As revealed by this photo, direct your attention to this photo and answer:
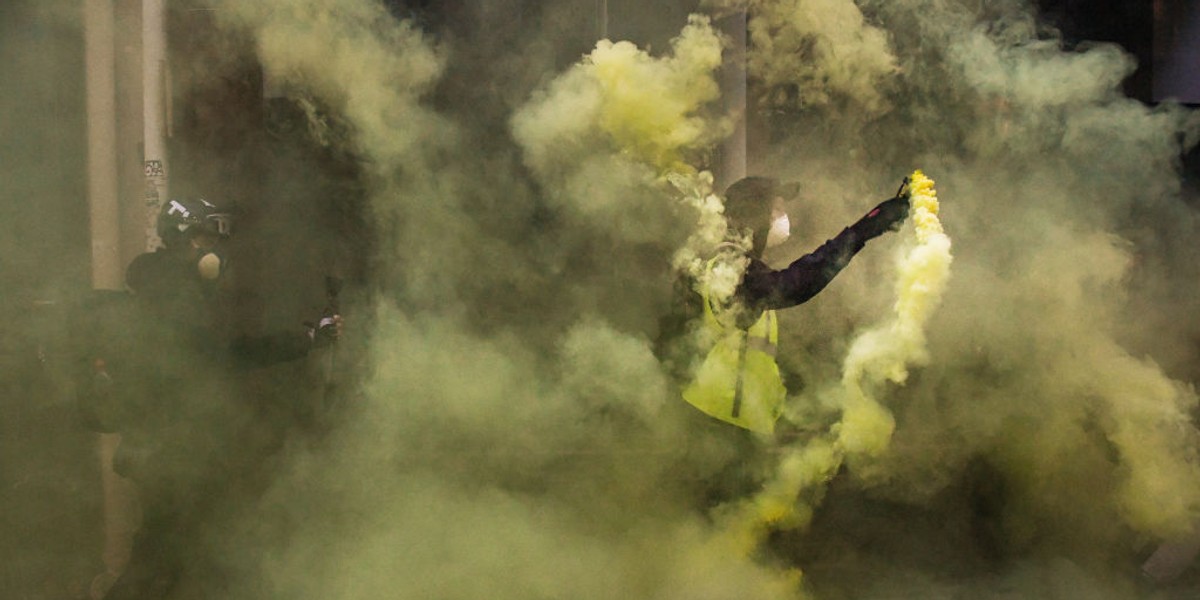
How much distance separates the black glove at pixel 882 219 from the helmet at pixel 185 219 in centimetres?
281

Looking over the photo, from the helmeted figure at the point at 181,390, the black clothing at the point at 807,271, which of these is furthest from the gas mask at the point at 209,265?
the black clothing at the point at 807,271

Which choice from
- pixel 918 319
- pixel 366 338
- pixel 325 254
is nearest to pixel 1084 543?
pixel 918 319

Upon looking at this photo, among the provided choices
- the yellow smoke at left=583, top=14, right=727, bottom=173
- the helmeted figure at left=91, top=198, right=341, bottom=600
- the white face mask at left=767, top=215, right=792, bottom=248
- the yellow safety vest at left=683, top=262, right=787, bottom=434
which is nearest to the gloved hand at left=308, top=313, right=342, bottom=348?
the helmeted figure at left=91, top=198, right=341, bottom=600

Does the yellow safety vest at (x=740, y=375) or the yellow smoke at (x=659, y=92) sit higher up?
the yellow smoke at (x=659, y=92)

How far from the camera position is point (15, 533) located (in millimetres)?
3611

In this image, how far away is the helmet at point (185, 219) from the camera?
3492mm

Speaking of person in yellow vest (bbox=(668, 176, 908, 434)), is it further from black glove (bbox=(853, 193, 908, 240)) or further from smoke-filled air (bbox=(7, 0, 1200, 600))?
smoke-filled air (bbox=(7, 0, 1200, 600))

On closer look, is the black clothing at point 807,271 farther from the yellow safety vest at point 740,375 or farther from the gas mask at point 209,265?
the gas mask at point 209,265

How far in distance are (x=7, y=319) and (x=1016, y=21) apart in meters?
4.87

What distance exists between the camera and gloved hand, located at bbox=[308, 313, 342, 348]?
370cm

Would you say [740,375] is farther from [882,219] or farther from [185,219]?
[185,219]

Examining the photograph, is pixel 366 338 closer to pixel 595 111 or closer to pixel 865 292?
pixel 595 111

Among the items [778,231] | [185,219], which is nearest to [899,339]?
[778,231]

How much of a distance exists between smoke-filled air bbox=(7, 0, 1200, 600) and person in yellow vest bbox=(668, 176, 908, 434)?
0.10 metres
